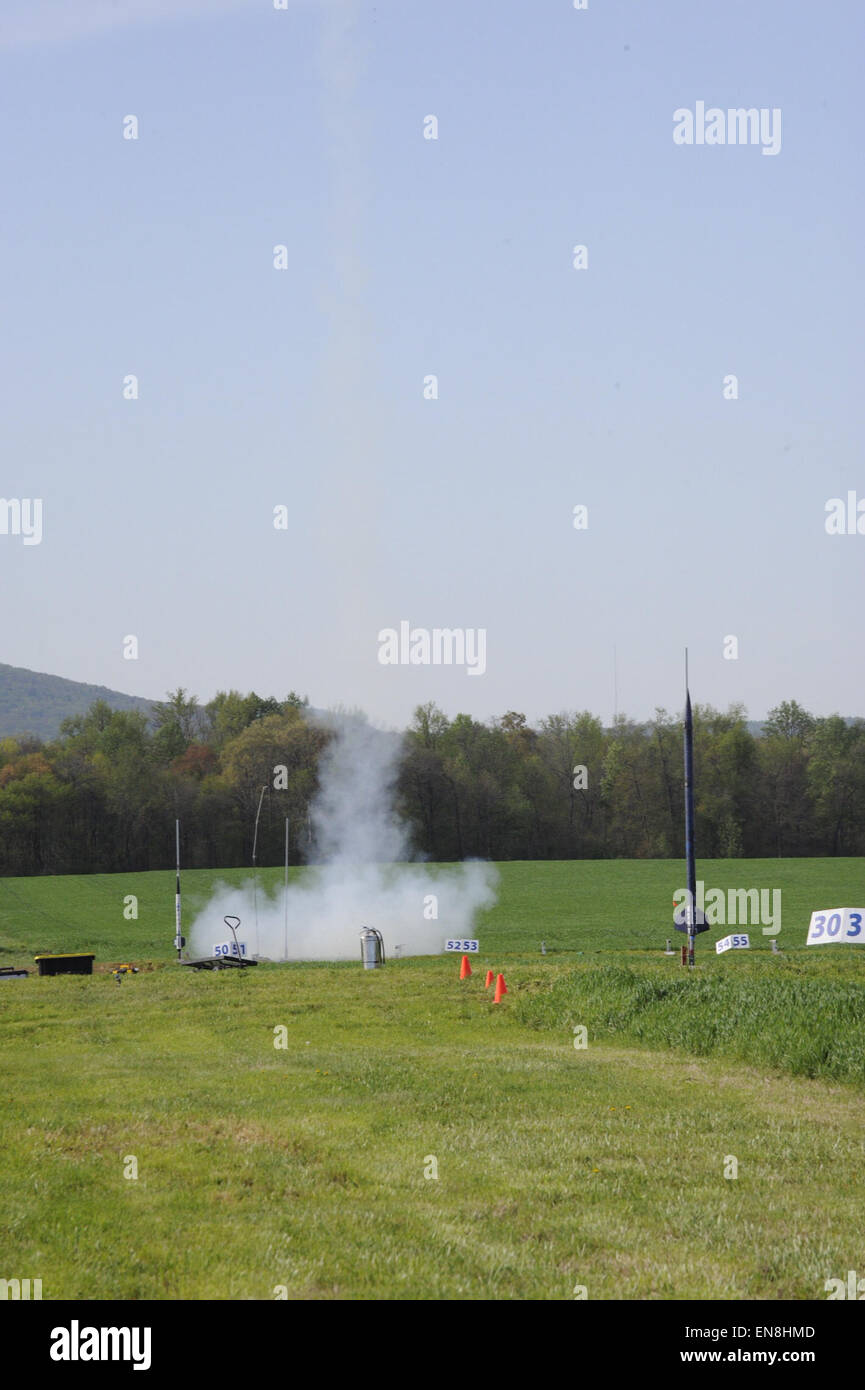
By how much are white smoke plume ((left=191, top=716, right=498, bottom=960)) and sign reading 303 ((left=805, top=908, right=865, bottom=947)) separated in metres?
14.9

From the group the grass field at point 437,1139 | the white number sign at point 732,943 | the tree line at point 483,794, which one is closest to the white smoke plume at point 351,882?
the white number sign at point 732,943

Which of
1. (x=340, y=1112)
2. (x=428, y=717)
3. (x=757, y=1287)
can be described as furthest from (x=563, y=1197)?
(x=428, y=717)

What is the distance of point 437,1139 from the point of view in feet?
47.0

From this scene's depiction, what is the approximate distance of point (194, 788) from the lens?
10525cm

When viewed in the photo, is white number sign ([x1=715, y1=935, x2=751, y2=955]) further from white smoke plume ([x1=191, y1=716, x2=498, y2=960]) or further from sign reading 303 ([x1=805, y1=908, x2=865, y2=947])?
white smoke plume ([x1=191, y1=716, x2=498, y2=960])

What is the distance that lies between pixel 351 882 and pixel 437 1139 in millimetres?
44762

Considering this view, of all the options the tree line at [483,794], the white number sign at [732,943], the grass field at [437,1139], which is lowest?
Result: the white number sign at [732,943]

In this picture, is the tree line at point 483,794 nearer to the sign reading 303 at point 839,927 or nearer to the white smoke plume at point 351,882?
the white smoke plume at point 351,882

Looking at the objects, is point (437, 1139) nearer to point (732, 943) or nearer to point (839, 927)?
point (732, 943)

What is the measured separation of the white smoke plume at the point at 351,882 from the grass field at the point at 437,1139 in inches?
884

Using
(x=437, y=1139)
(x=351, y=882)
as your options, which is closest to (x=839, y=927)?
(x=351, y=882)

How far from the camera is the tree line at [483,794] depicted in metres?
101

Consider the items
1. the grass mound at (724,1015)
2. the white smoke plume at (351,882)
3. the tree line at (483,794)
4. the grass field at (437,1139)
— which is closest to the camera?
the grass field at (437,1139)
